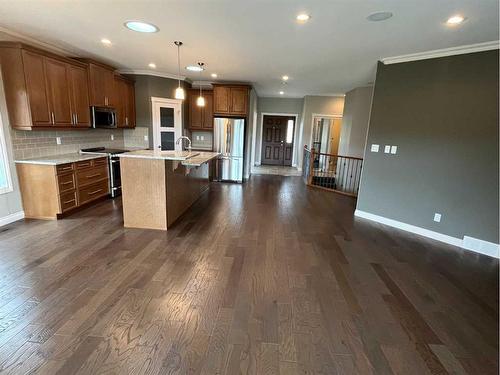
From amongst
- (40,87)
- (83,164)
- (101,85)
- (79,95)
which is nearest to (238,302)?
(83,164)

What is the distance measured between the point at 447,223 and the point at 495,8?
2.62 metres

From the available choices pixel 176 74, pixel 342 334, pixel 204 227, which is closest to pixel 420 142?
pixel 342 334

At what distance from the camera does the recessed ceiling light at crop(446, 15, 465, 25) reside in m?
2.51

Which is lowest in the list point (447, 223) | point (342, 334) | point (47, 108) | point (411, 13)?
point (342, 334)

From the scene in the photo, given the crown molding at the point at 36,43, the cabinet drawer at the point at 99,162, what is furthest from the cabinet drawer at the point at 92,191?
the crown molding at the point at 36,43

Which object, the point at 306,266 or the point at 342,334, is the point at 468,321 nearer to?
the point at 342,334

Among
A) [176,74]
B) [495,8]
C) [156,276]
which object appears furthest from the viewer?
[176,74]

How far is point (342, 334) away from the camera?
1922 mm

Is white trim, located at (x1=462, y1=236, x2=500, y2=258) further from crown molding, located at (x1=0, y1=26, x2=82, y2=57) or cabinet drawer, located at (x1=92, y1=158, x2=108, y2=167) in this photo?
crown molding, located at (x1=0, y1=26, x2=82, y2=57)

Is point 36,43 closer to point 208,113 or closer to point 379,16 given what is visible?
point 208,113

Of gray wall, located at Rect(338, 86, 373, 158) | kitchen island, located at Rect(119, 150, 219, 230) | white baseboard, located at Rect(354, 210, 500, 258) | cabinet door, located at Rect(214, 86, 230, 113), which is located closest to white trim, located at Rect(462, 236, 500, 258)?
white baseboard, located at Rect(354, 210, 500, 258)

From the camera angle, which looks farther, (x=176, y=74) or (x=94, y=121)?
(x=176, y=74)

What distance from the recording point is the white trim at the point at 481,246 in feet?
11.1

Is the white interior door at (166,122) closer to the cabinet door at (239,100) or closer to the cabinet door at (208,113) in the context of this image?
the cabinet door at (208,113)
